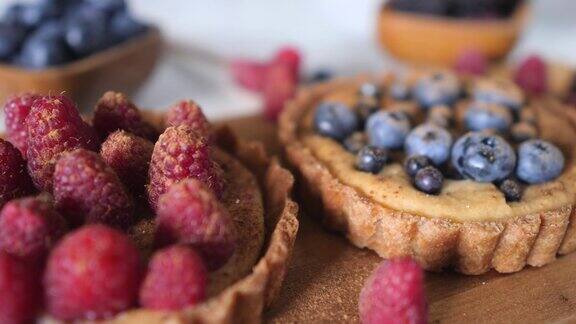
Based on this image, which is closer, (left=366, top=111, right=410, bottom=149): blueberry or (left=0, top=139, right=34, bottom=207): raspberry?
(left=0, top=139, right=34, bottom=207): raspberry

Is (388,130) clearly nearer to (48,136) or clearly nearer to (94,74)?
(48,136)

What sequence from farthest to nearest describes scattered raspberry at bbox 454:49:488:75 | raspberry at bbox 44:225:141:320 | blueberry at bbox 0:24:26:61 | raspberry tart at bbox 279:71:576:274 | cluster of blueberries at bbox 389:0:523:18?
cluster of blueberries at bbox 389:0:523:18
scattered raspberry at bbox 454:49:488:75
blueberry at bbox 0:24:26:61
raspberry tart at bbox 279:71:576:274
raspberry at bbox 44:225:141:320

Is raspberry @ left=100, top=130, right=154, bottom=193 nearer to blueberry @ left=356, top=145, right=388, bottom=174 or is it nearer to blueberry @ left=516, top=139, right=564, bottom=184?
blueberry @ left=356, top=145, right=388, bottom=174

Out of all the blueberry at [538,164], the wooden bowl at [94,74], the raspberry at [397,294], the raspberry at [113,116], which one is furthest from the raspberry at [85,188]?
Answer: the blueberry at [538,164]

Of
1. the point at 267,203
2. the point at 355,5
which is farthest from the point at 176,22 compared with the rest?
the point at 267,203

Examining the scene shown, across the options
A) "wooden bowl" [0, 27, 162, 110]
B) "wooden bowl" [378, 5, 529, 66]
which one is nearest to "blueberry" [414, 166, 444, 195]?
"wooden bowl" [0, 27, 162, 110]

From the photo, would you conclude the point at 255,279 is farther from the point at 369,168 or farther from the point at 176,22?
the point at 176,22

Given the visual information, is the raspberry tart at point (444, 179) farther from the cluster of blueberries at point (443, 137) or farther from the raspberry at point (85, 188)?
the raspberry at point (85, 188)
